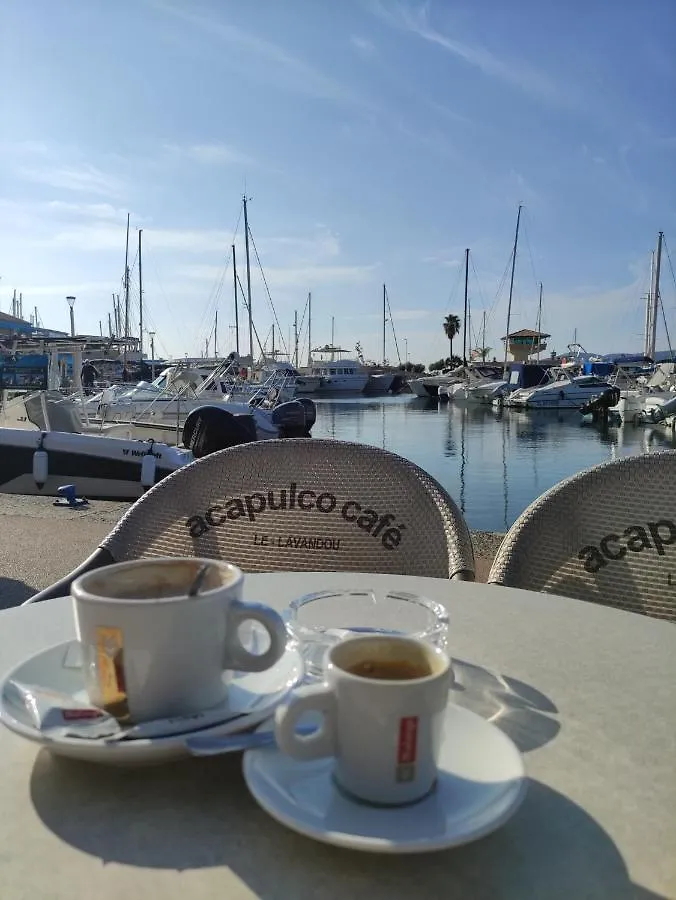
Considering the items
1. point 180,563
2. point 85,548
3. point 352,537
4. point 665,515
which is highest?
point 180,563

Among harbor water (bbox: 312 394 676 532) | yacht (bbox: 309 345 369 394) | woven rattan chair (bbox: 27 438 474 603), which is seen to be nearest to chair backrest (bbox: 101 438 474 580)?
woven rattan chair (bbox: 27 438 474 603)

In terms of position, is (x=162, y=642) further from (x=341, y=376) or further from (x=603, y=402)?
(x=341, y=376)

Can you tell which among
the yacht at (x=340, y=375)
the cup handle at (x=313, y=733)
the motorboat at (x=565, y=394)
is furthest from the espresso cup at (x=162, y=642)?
the yacht at (x=340, y=375)

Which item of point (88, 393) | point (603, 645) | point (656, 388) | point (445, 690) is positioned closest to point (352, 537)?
point (603, 645)

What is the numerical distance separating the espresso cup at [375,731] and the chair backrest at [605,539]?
3.80 feet

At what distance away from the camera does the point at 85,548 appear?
168 inches

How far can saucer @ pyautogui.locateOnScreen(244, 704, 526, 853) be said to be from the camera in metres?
0.51

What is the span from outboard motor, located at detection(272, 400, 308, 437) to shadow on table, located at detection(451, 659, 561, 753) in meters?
10.4

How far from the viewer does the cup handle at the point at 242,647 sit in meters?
0.67

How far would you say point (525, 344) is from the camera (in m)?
50.6

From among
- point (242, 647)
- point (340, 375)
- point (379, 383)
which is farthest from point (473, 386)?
point (242, 647)

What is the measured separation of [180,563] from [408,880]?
1.19 ft

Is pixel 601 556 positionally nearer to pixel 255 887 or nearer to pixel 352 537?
pixel 352 537

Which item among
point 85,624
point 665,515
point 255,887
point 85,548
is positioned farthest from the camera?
point 85,548
